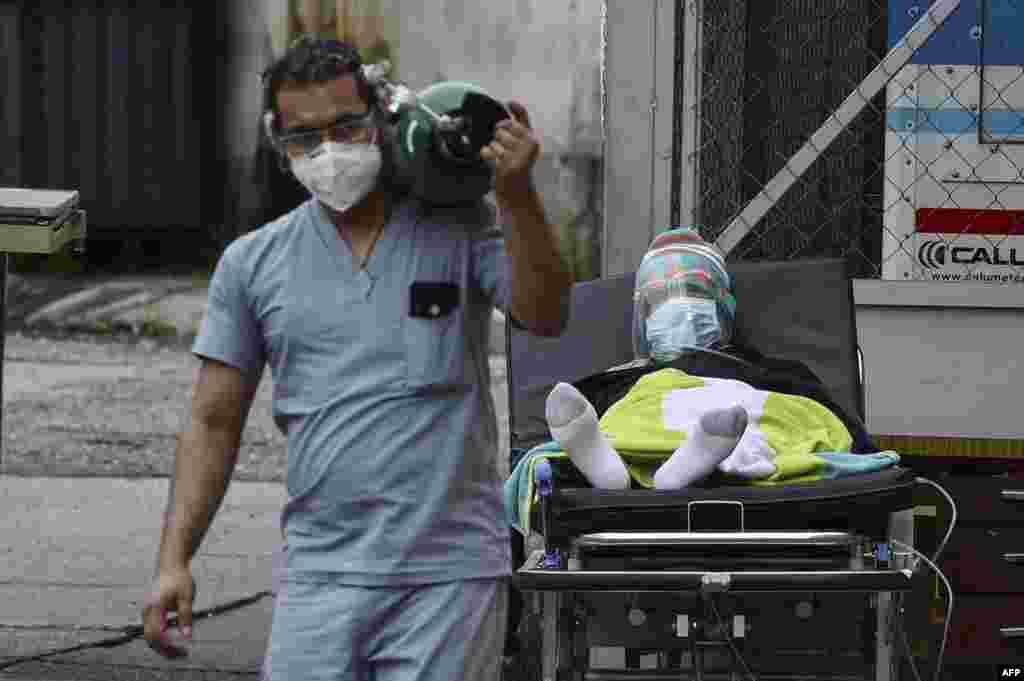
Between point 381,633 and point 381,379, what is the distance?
43cm

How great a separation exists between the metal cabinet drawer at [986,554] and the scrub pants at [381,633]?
2.92 meters

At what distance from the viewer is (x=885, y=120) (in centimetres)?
684

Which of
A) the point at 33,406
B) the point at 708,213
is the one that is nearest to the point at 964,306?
the point at 708,213

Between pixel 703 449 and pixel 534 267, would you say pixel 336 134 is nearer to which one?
pixel 534 267

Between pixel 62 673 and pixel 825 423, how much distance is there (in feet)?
8.80

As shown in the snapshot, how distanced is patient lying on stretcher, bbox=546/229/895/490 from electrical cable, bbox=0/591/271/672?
189 cm

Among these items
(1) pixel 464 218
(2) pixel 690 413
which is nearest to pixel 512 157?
(1) pixel 464 218

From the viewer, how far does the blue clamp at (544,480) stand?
4.80 meters

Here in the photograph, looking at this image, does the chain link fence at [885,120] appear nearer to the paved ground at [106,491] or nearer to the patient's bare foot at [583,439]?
the patient's bare foot at [583,439]

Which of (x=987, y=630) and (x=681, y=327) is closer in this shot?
(x=681, y=327)

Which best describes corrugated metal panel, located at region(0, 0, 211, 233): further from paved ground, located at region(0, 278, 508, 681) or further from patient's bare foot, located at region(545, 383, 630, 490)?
patient's bare foot, located at region(545, 383, 630, 490)

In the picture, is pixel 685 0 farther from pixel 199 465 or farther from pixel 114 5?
pixel 114 5

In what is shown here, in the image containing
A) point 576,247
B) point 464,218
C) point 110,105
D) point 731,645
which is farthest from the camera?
point 110,105

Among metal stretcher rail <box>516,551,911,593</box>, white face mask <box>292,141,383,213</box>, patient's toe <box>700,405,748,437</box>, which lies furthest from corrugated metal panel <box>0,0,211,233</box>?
white face mask <box>292,141,383,213</box>
